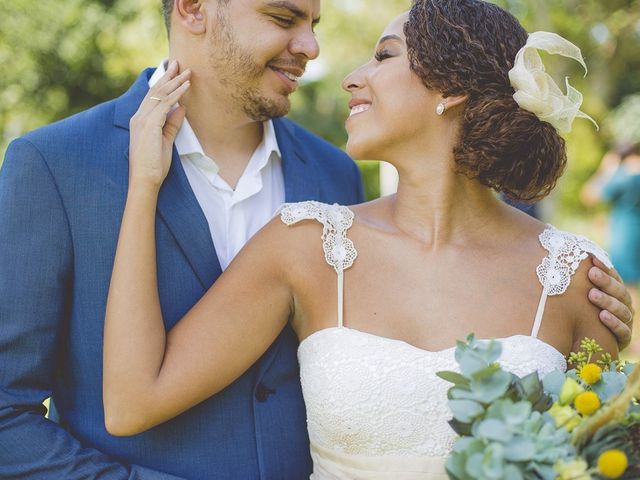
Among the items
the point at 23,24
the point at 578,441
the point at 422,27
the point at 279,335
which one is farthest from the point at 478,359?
the point at 23,24

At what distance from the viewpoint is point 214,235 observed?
2836mm

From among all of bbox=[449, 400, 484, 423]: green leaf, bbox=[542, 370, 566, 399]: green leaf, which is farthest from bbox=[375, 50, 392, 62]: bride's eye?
bbox=[449, 400, 484, 423]: green leaf

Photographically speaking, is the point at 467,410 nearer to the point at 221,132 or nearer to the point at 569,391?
the point at 569,391

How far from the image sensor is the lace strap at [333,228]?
2609 millimetres

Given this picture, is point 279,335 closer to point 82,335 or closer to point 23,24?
point 82,335

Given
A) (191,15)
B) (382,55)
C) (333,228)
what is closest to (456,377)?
(333,228)

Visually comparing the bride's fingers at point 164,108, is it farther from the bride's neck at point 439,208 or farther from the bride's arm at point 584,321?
the bride's arm at point 584,321

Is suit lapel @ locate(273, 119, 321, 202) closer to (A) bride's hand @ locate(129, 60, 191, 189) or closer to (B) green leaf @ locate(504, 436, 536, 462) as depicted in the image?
(A) bride's hand @ locate(129, 60, 191, 189)

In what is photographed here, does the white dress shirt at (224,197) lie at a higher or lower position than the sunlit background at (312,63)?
higher

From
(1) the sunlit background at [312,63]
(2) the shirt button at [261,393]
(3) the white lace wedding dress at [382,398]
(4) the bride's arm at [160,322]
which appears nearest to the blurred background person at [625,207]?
(1) the sunlit background at [312,63]

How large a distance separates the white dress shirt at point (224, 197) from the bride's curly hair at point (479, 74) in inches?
29.8

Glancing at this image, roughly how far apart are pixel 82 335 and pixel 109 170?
526 mm

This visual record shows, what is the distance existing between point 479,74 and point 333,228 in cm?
69

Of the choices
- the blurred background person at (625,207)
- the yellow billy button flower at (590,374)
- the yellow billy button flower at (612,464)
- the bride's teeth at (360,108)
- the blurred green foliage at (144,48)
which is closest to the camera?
the yellow billy button flower at (612,464)
